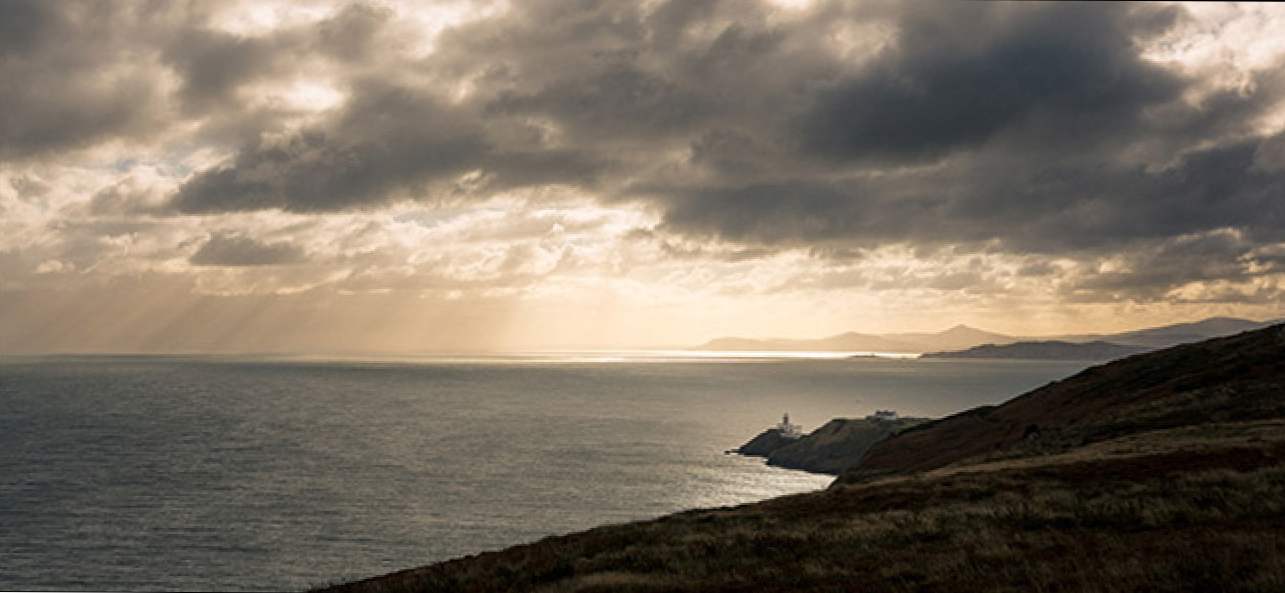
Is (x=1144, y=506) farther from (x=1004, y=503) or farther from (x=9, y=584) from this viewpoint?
(x=9, y=584)

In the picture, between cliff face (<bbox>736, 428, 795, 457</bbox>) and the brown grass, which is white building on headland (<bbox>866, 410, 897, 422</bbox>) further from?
the brown grass

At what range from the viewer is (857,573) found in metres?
17.5

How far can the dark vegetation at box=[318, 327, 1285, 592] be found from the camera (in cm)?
1537

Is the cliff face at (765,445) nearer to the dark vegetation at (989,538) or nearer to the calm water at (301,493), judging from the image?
the calm water at (301,493)

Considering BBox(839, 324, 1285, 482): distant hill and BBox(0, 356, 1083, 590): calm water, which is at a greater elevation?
BBox(839, 324, 1285, 482): distant hill

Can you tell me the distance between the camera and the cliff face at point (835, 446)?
15088 centimetres

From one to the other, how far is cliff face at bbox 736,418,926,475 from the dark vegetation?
113 m

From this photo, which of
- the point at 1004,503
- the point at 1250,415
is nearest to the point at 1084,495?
the point at 1004,503

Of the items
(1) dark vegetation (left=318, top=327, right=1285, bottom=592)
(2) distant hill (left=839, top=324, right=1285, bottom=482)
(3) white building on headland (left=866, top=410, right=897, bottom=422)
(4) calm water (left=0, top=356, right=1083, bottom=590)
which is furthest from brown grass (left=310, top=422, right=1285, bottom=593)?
(3) white building on headland (left=866, top=410, right=897, bottom=422)

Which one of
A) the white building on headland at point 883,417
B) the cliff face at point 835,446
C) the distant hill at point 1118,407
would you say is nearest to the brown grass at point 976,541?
the distant hill at point 1118,407

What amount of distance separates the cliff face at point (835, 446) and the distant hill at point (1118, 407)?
66328 mm

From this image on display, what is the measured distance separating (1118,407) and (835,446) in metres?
98.8

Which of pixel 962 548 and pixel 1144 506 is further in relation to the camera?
pixel 1144 506

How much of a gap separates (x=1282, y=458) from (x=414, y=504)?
98.0 m
